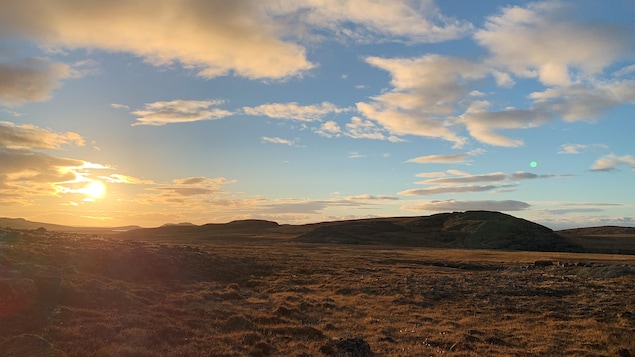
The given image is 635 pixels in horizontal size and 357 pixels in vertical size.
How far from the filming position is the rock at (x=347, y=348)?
16456mm

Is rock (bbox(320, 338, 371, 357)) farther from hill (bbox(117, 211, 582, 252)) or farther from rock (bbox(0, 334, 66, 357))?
hill (bbox(117, 211, 582, 252))

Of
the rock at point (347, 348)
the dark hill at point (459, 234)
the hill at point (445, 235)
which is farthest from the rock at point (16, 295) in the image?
the dark hill at point (459, 234)

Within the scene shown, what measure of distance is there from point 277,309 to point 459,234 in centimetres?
13317

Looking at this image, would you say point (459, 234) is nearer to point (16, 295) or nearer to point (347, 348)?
point (347, 348)

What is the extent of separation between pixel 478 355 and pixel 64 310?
18.2 m

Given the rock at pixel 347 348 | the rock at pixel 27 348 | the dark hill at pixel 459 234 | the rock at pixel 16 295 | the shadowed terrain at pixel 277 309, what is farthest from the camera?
the dark hill at pixel 459 234

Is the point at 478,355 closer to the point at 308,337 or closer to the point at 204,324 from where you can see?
the point at 308,337

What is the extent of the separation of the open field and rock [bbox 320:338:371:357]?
0.17ft

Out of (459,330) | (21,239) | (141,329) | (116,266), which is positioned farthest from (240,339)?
(21,239)

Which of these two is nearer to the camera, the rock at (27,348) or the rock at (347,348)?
the rock at (27,348)

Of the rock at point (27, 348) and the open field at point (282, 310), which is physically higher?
the rock at point (27, 348)

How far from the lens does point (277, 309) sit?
993 inches

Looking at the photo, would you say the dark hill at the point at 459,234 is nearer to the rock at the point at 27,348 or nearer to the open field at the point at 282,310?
the open field at the point at 282,310

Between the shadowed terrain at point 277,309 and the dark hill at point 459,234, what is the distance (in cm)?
8883
